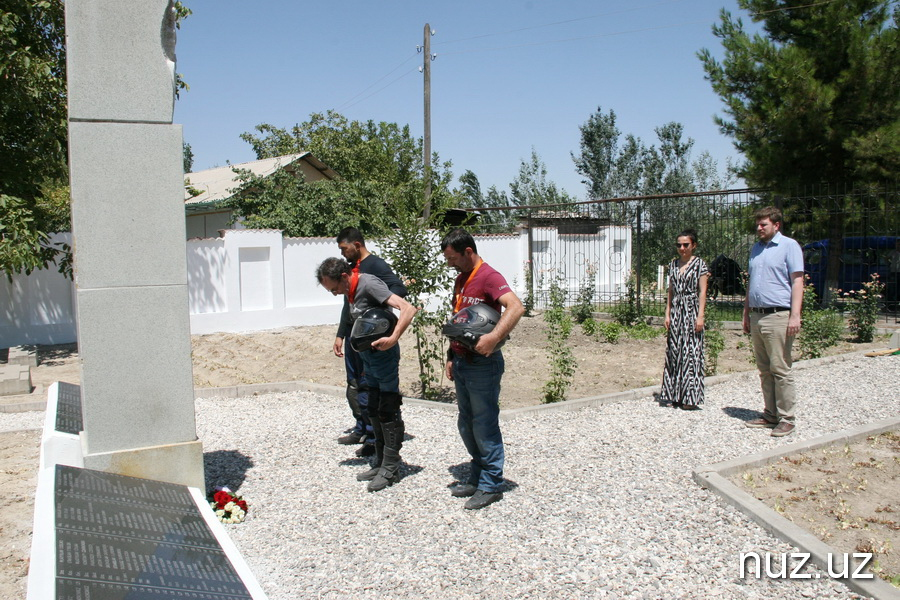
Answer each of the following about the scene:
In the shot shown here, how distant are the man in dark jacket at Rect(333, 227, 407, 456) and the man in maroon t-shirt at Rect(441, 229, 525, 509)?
102 cm

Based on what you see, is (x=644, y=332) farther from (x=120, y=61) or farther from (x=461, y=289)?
(x=120, y=61)

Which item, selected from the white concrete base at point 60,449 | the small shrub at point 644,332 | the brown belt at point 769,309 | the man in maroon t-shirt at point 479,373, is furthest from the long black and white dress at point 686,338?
the small shrub at point 644,332

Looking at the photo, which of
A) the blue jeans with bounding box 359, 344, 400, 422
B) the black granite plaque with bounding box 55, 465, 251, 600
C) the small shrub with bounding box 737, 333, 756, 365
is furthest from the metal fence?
the black granite plaque with bounding box 55, 465, 251, 600

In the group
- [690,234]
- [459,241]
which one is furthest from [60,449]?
[690,234]

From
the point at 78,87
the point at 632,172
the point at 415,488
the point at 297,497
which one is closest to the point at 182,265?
the point at 78,87

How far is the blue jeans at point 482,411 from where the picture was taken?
14.3 feet

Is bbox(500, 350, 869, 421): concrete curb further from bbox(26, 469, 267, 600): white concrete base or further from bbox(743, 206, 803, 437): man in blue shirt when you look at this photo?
bbox(26, 469, 267, 600): white concrete base

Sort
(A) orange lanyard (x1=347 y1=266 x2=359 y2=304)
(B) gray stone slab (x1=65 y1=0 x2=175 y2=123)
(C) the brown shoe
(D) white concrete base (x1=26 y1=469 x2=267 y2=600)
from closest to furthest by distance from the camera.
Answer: (D) white concrete base (x1=26 y1=469 x2=267 y2=600) → (B) gray stone slab (x1=65 y1=0 x2=175 y2=123) → (A) orange lanyard (x1=347 y1=266 x2=359 y2=304) → (C) the brown shoe

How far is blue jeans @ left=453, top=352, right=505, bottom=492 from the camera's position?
172 inches

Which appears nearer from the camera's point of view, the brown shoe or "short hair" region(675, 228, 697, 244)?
the brown shoe

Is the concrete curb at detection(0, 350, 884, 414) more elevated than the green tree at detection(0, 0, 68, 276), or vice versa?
the green tree at detection(0, 0, 68, 276)

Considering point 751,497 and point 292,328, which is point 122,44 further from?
point 292,328

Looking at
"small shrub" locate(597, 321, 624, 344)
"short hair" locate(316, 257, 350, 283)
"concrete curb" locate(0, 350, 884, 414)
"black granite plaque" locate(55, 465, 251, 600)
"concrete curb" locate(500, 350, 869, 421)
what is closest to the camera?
"black granite plaque" locate(55, 465, 251, 600)

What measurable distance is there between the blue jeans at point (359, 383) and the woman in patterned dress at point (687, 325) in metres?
3.16
